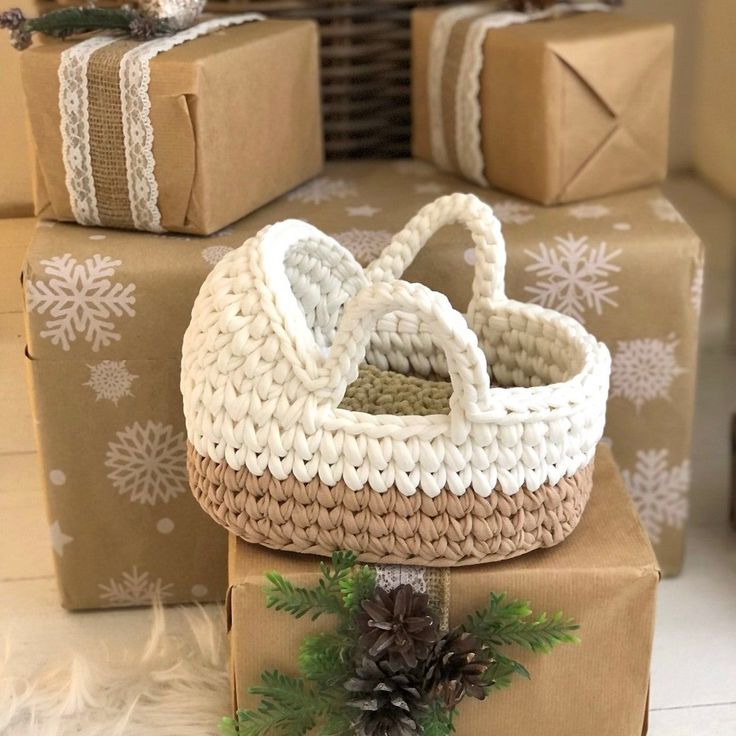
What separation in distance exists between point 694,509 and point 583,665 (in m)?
0.35

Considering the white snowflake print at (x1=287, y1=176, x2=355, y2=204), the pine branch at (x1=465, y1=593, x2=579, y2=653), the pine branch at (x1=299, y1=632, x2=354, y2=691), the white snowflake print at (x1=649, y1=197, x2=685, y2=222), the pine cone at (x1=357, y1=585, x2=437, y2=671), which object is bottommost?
the pine branch at (x1=299, y1=632, x2=354, y2=691)

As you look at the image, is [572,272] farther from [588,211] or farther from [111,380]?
[111,380]

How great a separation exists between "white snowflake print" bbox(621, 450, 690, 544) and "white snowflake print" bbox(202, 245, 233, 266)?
368mm

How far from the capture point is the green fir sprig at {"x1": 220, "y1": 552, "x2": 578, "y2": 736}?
0.65 m

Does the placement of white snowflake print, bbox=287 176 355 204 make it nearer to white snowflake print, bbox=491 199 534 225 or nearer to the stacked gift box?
the stacked gift box

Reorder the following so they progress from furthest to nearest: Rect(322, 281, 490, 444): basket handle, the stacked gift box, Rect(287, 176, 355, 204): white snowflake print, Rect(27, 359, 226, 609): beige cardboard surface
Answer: Rect(287, 176, 355, 204): white snowflake print → Rect(27, 359, 226, 609): beige cardboard surface → the stacked gift box → Rect(322, 281, 490, 444): basket handle

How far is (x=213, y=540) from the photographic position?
875 mm

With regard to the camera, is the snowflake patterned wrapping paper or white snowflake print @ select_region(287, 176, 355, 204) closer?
the snowflake patterned wrapping paper

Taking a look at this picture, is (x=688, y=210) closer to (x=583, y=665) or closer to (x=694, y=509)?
(x=694, y=509)

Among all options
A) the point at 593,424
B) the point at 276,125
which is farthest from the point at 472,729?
the point at 276,125

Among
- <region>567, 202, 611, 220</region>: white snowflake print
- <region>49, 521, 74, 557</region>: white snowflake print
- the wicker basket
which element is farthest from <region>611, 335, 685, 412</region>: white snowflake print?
<region>49, 521, 74, 557</region>: white snowflake print

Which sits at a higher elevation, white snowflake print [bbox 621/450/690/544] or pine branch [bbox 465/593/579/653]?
pine branch [bbox 465/593/579/653]

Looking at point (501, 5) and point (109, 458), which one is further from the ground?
point (501, 5)

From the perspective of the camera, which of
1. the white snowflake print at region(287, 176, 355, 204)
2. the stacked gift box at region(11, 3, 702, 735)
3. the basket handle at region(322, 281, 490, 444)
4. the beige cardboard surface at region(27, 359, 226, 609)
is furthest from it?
the white snowflake print at region(287, 176, 355, 204)
